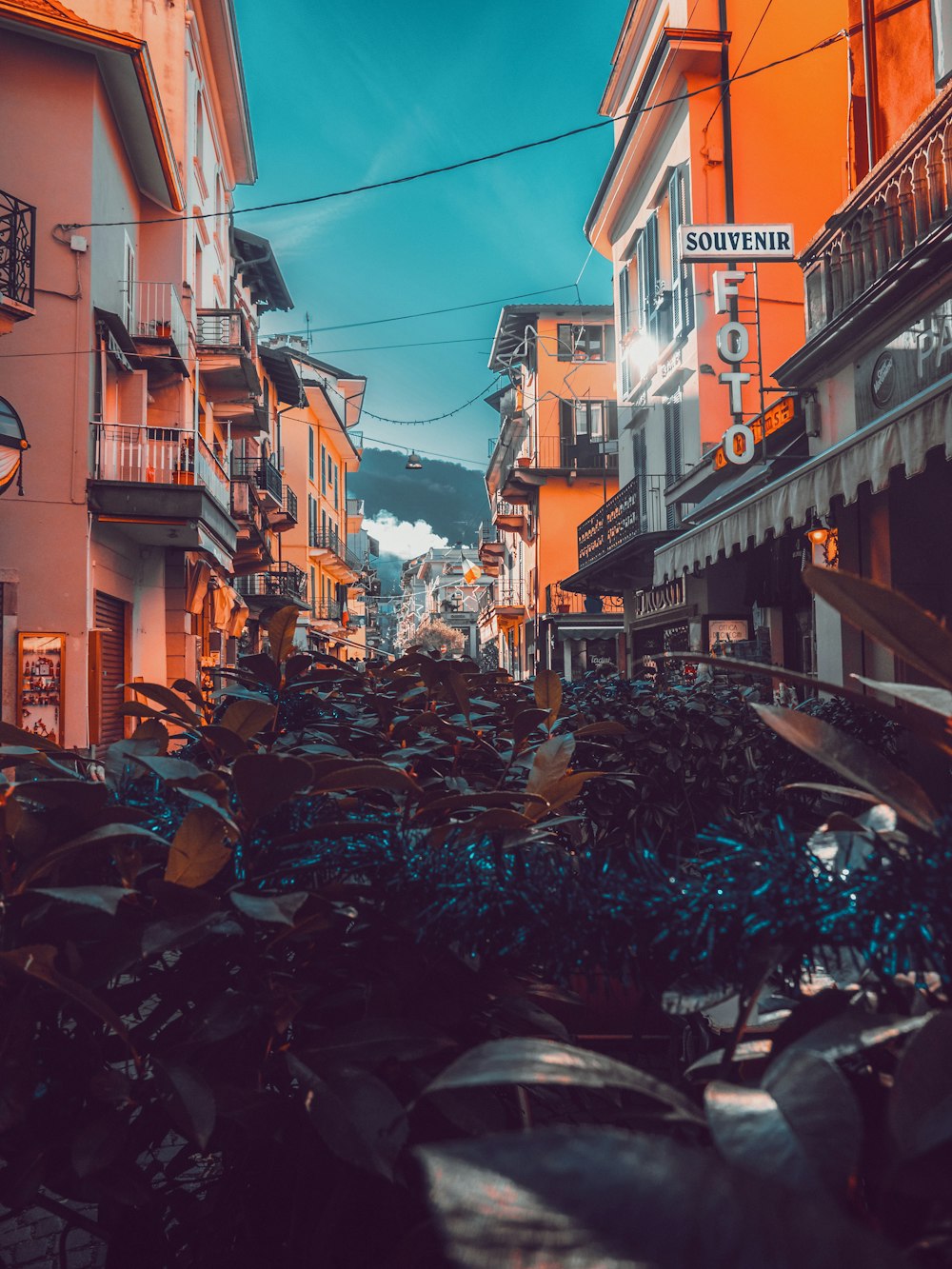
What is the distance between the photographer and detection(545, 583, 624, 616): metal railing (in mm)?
29281

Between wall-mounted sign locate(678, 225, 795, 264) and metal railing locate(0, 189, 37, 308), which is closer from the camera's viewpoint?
wall-mounted sign locate(678, 225, 795, 264)

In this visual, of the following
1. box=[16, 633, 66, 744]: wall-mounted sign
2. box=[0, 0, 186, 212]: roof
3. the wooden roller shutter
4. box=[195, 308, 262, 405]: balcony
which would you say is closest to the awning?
box=[16, 633, 66, 744]: wall-mounted sign

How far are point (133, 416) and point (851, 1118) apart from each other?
1703cm

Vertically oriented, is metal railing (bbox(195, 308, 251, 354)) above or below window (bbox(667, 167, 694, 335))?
above

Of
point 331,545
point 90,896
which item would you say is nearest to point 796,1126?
point 90,896

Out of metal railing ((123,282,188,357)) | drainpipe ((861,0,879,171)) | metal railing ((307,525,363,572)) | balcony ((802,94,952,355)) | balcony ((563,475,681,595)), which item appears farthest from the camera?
metal railing ((307,525,363,572))

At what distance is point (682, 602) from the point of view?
15055 millimetres

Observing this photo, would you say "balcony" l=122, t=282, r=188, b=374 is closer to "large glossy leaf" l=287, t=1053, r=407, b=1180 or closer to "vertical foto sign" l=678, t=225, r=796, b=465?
"vertical foto sign" l=678, t=225, r=796, b=465

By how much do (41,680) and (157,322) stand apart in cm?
759

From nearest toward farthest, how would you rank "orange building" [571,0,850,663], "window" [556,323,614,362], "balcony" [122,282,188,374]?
"orange building" [571,0,850,663], "balcony" [122,282,188,374], "window" [556,323,614,362]

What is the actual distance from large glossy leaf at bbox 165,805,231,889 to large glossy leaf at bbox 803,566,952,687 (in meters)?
0.70

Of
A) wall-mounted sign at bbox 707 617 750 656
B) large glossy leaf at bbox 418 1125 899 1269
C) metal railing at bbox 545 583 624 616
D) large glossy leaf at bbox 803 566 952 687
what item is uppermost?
metal railing at bbox 545 583 624 616

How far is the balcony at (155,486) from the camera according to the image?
46.3ft

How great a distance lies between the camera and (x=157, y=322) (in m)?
17.0
